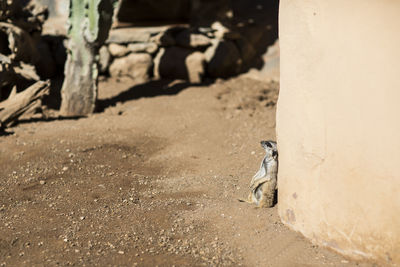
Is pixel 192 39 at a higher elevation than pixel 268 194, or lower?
higher

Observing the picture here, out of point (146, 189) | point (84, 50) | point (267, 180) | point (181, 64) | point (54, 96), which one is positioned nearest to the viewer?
point (267, 180)

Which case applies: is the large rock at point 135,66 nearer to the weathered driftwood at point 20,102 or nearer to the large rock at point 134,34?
the large rock at point 134,34

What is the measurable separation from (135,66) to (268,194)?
4.53 metres

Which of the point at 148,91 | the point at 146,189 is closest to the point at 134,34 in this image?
the point at 148,91

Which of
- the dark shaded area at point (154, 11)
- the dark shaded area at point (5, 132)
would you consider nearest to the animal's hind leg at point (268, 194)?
the dark shaded area at point (5, 132)

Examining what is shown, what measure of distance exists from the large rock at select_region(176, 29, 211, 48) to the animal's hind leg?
4.35 m

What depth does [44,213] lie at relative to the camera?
3770 mm

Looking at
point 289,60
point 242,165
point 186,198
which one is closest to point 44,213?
point 186,198

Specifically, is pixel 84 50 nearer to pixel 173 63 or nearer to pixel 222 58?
pixel 173 63

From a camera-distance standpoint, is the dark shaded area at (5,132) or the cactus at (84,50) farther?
the cactus at (84,50)

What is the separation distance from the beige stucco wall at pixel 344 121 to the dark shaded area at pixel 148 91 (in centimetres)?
379

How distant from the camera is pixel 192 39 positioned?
25.0 feet

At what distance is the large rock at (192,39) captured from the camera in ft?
25.0

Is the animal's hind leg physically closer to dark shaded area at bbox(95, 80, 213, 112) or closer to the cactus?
the cactus
